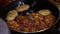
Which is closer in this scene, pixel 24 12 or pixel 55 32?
pixel 55 32

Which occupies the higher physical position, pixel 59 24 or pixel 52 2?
pixel 52 2

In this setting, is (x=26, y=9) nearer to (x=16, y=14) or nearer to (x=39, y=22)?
(x=16, y=14)

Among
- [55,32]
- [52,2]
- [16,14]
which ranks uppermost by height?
[52,2]

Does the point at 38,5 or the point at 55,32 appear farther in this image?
the point at 38,5

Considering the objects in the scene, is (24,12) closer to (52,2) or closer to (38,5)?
(38,5)

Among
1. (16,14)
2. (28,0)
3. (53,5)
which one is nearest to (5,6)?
(16,14)

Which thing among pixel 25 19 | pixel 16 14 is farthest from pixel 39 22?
pixel 16 14

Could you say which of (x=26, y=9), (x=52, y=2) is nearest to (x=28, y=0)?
(x=26, y=9)

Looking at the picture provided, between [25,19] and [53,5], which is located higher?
[53,5]
